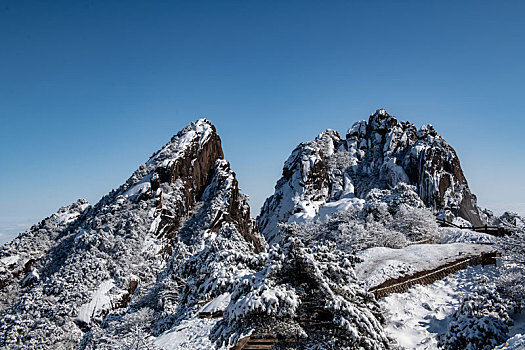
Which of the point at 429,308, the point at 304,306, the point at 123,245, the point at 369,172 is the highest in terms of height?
the point at 369,172

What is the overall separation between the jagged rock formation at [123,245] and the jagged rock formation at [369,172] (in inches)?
382

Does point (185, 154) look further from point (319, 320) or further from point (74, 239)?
point (319, 320)

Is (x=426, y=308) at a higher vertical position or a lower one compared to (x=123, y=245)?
lower

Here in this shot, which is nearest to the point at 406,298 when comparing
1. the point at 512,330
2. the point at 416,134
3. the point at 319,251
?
the point at 512,330

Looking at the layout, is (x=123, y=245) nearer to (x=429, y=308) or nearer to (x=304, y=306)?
(x=429, y=308)

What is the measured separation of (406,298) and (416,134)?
76.8m

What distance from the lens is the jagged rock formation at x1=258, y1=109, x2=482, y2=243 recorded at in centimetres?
7644

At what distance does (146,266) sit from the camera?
6219 cm

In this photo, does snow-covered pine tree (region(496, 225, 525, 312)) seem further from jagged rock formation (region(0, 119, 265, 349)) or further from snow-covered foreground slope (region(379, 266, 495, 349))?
jagged rock formation (region(0, 119, 265, 349))

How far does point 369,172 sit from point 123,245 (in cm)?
5712

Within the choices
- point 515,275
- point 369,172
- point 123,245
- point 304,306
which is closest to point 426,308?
point 515,275

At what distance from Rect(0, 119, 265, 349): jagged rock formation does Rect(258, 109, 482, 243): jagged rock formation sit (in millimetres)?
9697

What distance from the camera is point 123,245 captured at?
6456cm

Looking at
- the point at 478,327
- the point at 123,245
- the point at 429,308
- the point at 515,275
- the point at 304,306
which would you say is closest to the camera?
Answer: the point at 304,306
